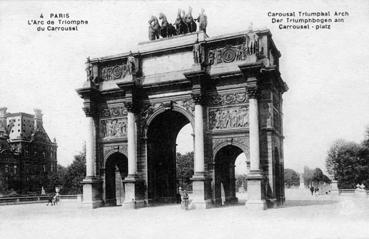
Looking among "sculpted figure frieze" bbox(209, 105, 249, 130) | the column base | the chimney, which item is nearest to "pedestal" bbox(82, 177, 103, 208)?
the column base

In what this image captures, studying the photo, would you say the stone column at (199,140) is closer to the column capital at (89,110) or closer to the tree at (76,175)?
the column capital at (89,110)

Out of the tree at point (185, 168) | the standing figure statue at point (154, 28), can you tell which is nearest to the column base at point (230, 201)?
the standing figure statue at point (154, 28)

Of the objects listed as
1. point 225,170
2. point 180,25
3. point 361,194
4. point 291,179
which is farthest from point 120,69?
point 291,179

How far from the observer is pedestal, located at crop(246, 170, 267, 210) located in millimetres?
19205

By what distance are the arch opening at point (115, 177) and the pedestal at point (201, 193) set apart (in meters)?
5.64

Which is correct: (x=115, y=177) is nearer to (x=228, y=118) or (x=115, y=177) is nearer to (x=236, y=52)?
(x=228, y=118)

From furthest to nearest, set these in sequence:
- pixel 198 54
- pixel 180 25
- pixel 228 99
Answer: pixel 180 25
pixel 198 54
pixel 228 99

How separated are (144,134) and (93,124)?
3289 millimetres

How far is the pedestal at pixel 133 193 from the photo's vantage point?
2205cm

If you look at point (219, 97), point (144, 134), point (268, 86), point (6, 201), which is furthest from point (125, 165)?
point (6, 201)

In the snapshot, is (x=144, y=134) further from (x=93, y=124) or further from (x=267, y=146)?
(x=267, y=146)

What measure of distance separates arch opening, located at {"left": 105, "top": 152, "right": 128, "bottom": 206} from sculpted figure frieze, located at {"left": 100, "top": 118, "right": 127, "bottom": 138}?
1.10 meters

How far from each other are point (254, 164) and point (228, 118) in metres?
2.70

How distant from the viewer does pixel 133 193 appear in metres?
22.2
